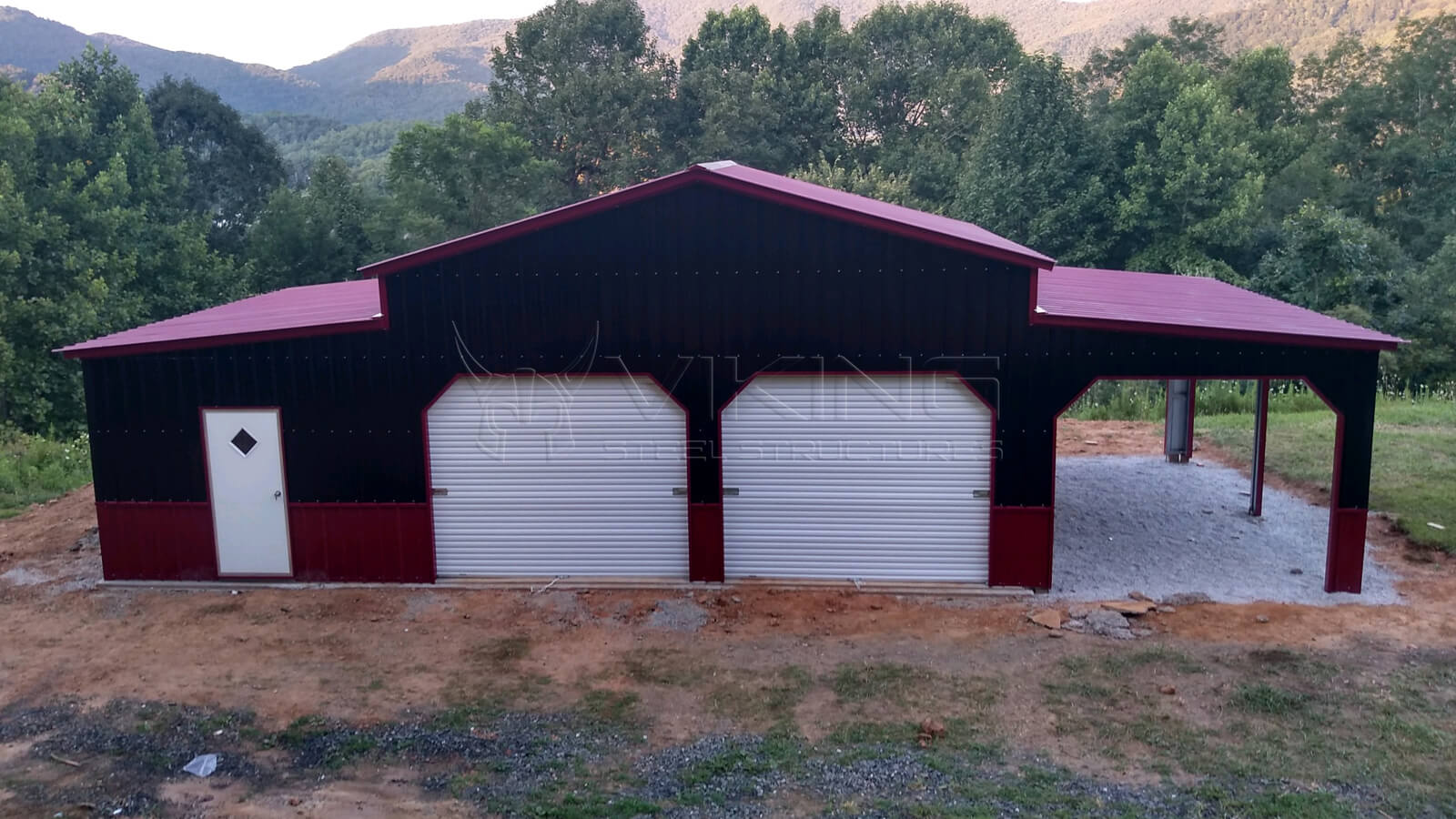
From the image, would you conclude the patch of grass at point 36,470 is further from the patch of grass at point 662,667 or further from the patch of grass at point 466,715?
the patch of grass at point 662,667

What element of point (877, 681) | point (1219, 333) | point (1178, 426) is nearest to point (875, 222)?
point (1219, 333)

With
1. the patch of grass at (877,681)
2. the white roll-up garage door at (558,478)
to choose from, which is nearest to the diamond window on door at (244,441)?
the white roll-up garage door at (558,478)

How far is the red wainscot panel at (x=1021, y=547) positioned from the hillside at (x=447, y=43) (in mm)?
61187

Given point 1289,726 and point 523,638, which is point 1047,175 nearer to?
point 1289,726

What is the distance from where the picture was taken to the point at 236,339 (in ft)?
37.2

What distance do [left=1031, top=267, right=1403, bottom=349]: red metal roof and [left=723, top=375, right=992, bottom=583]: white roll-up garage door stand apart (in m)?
1.63

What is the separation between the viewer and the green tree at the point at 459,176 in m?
36.7

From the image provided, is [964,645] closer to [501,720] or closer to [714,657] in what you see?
[714,657]

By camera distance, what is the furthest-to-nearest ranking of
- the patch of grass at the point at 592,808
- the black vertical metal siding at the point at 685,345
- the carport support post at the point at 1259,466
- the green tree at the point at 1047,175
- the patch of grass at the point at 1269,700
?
the green tree at the point at 1047,175 < the carport support post at the point at 1259,466 < the black vertical metal siding at the point at 685,345 < the patch of grass at the point at 1269,700 < the patch of grass at the point at 592,808

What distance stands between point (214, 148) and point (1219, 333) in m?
43.0

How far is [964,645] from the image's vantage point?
9.84 metres

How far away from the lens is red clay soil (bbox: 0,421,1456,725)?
30.0ft

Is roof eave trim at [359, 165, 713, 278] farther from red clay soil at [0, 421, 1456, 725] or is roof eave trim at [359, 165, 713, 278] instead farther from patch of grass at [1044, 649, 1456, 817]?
patch of grass at [1044, 649, 1456, 817]

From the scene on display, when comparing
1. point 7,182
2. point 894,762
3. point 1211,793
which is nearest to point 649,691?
point 894,762
